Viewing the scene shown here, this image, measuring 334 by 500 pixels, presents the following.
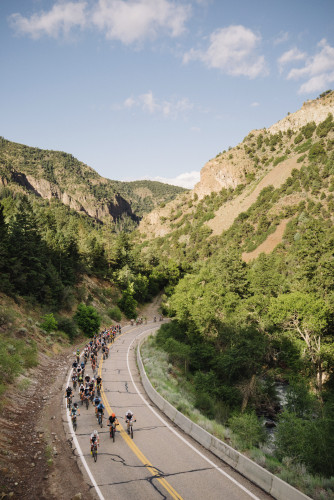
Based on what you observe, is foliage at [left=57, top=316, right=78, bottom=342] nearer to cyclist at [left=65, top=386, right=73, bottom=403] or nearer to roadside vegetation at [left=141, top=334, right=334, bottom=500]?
roadside vegetation at [left=141, top=334, right=334, bottom=500]

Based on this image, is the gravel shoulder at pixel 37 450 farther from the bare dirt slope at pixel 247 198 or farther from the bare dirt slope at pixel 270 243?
the bare dirt slope at pixel 247 198

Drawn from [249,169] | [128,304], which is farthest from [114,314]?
[249,169]

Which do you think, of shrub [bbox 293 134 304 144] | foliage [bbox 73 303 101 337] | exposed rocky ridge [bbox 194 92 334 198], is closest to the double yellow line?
foliage [bbox 73 303 101 337]

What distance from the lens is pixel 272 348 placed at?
1223 inches

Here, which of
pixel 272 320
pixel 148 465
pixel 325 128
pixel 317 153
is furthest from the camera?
pixel 325 128

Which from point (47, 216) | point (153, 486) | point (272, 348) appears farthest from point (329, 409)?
point (47, 216)

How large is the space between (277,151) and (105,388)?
12284cm

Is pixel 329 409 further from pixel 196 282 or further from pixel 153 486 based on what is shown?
pixel 196 282

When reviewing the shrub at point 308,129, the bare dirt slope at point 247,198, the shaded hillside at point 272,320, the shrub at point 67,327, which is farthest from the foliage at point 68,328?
the shrub at point 308,129

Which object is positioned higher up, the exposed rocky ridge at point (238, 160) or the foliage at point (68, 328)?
the exposed rocky ridge at point (238, 160)

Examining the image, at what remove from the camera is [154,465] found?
9.80 m

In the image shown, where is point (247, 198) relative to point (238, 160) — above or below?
below

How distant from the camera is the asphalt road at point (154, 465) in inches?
330

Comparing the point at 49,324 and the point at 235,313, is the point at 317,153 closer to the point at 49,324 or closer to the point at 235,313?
the point at 235,313
